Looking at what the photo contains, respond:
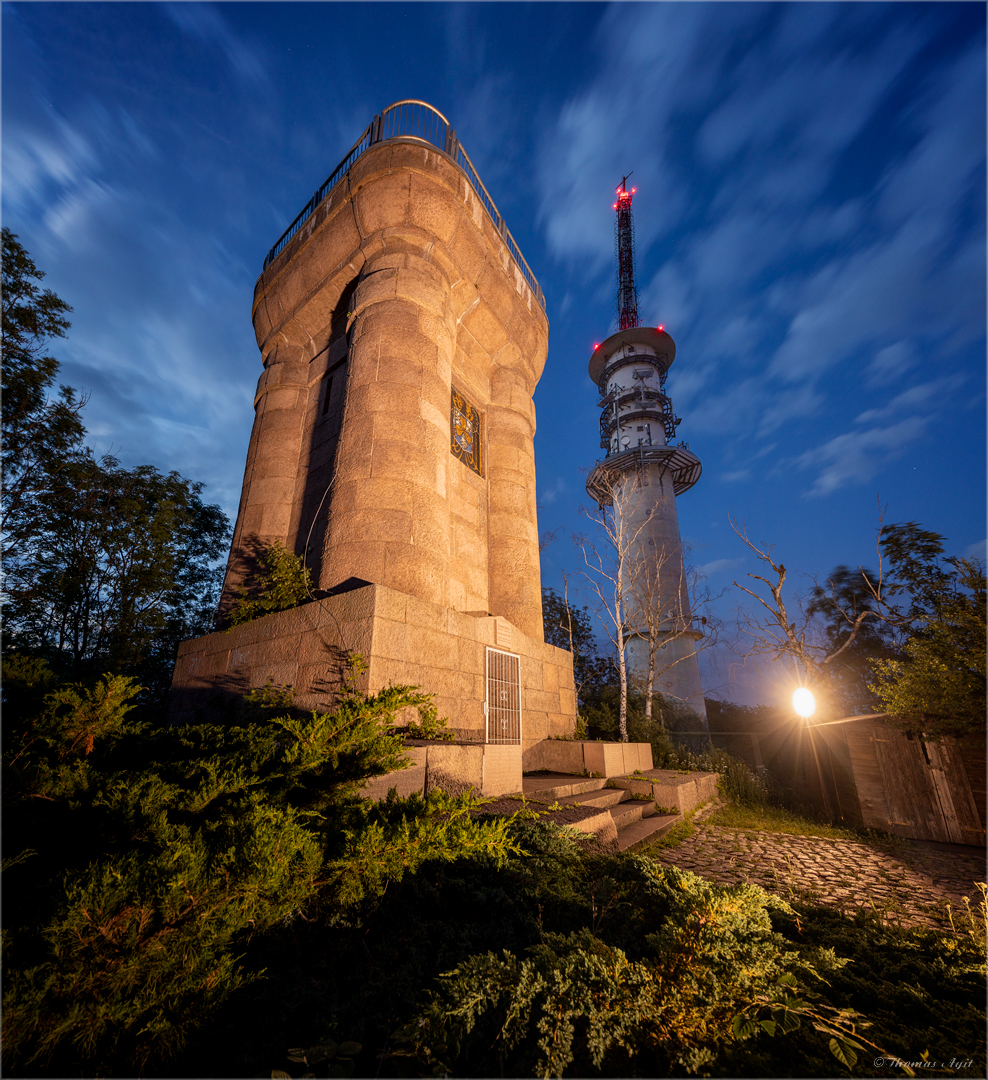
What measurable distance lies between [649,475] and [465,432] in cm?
2321

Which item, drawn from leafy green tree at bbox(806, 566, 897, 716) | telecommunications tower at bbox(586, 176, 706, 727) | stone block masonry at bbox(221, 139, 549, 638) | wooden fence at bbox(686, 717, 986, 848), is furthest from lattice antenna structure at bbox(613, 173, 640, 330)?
wooden fence at bbox(686, 717, 986, 848)

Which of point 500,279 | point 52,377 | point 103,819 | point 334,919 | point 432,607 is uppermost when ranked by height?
point 500,279

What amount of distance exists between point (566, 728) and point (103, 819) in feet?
29.5

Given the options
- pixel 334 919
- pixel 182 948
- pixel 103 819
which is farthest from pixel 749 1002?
pixel 103 819

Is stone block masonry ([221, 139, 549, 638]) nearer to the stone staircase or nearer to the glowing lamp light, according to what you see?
the stone staircase

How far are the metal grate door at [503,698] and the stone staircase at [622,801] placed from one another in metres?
0.79

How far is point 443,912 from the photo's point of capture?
114 inches

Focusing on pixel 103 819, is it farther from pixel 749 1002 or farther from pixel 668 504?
pixel 668 504

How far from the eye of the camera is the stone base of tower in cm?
575

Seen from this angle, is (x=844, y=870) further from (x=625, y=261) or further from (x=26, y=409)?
(x=625, y=261)

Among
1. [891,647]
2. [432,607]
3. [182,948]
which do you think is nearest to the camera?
[182,948]

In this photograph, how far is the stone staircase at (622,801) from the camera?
17.2 ft

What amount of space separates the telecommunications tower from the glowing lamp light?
1400 centimetres

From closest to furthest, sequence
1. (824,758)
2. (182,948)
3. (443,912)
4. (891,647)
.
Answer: (182,948) → (443,912) → (824,758) → (891,647)
